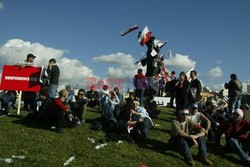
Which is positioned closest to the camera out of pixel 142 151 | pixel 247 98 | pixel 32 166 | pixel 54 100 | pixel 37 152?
pixel 32 166

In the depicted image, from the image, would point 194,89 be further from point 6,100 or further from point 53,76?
point 6,100

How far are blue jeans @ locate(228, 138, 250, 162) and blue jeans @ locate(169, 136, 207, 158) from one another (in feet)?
3.09

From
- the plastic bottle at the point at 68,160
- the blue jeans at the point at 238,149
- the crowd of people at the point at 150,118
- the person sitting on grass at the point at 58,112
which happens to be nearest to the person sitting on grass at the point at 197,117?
the crowd of people at the point at 150,118

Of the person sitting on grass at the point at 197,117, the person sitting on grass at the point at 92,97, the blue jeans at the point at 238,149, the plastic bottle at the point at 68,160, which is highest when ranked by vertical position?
the person sitting on grass at the point at 92,97

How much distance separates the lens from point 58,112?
988 centimetres

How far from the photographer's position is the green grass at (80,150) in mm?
7273

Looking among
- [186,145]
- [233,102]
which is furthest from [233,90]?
[186,145]

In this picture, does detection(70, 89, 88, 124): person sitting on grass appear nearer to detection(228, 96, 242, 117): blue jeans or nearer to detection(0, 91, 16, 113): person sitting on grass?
detection(0, 91, 16, 113): person sitting on grass

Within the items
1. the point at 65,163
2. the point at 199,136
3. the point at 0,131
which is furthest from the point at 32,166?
the point at 199,136

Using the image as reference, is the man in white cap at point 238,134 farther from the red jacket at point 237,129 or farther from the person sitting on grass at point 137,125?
the person sitting on grass at point 137,125

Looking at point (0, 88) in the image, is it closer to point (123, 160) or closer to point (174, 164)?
point (123, 160)

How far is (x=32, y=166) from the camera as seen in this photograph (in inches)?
263

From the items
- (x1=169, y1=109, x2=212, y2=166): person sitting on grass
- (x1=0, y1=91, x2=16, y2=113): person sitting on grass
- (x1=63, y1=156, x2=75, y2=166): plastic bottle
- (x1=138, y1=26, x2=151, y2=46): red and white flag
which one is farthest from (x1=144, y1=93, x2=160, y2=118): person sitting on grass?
(x1=138, y1=26, x2=151, y2=46): red and white flag

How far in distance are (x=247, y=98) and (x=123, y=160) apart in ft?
177
